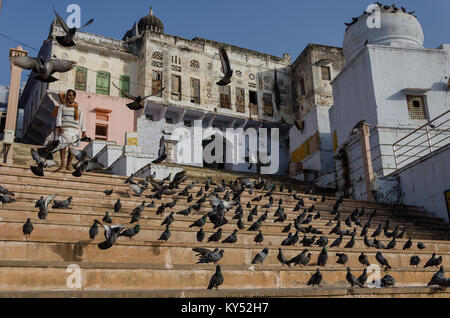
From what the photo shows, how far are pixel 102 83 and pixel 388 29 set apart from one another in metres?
16.2

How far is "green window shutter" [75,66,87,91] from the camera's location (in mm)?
26516

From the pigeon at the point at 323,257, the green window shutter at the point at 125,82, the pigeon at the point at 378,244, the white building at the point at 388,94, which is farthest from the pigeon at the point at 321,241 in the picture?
the green window shutter at the point at 125,82

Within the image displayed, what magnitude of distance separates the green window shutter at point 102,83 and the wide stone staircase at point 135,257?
17712 mm

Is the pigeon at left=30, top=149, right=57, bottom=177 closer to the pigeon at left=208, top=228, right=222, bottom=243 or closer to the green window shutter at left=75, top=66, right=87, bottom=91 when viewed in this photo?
the pigeon at left=208, top=228, right=222, bottom=243

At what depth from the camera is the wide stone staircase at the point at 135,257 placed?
16.8 feet

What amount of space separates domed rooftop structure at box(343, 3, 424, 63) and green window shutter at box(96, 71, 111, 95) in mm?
14334

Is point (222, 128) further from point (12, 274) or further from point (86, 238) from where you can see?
point (12, 274)

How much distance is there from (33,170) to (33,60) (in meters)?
2.75

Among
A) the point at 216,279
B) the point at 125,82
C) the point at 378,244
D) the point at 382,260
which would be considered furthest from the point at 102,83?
the point at 216,279

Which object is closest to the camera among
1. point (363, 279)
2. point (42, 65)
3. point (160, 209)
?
point (363, 279)

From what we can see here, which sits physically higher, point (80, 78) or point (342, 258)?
point (80, 78)

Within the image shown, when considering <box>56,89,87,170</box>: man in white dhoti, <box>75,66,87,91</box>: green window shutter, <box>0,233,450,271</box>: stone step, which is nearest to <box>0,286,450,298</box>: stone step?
<box>0,233,450,271</box>: stone step

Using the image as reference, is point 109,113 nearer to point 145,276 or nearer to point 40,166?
point 40,166

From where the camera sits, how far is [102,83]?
27.4 m
